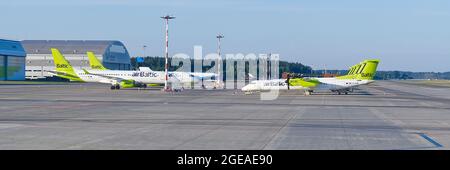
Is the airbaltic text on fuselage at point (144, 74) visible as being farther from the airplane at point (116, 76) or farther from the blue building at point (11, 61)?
the blue building at point (11, 61)

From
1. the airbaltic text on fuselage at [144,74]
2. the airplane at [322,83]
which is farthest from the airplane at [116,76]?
the airplane at [322,83]

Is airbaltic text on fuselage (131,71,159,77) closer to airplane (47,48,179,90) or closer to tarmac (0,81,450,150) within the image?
airplane (47,48,179,90)

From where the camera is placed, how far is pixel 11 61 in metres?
125

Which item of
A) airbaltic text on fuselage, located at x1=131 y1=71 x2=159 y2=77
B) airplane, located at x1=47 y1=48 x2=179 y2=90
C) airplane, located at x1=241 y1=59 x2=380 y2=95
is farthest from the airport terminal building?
airplane, located at x1=241 y1=59 x2=380 y2=95

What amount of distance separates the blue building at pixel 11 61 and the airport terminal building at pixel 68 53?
11845 mm

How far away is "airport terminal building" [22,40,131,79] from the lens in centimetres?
14250

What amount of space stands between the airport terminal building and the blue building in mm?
11845

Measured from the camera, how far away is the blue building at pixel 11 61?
4815 inches

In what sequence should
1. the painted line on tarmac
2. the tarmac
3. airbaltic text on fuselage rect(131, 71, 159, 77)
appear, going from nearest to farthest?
the tarmac, the painted line on tarmac, airbaltic text on fuselage rect(131, 71, 159, 77)

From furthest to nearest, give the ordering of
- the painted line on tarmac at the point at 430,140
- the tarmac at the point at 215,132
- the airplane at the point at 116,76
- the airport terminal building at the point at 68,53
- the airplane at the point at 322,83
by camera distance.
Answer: the airport terminal building at the point at 68,53
the airplane at the point at 116,76
the airplane at the point at 322,83
the painted line on tarmac at the point at 430,140
the tarmac at the point at 215,132

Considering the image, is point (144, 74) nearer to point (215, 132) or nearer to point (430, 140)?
point (215, 132)
